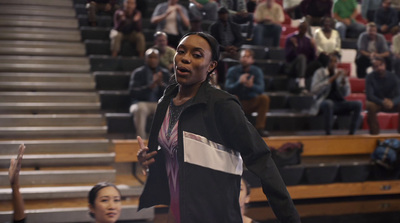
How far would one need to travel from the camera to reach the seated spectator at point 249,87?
134 inches

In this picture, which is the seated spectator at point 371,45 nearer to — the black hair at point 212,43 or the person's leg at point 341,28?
the person's leg at point 341,28

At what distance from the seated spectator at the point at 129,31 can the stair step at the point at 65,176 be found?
3.11 feet

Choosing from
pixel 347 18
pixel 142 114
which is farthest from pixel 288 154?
pixel 347 18

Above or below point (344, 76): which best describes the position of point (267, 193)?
above

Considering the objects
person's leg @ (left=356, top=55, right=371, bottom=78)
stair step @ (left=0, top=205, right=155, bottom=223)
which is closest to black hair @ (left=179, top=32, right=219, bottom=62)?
stair step @ (left=0, top=205, right=155, bottom=223)

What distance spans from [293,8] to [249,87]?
60 centimetres

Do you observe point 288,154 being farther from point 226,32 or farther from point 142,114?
point 226,32

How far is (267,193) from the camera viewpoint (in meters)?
1.21

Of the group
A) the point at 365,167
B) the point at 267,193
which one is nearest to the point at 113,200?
the point at 267,193

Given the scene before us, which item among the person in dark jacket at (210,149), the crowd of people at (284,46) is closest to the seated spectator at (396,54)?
the crowd of people at (284,46)

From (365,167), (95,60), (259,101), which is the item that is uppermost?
(95,60)

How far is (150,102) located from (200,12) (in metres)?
1.68

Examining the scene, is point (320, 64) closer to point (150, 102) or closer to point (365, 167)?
point (365, 167)

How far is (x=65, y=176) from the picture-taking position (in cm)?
360
